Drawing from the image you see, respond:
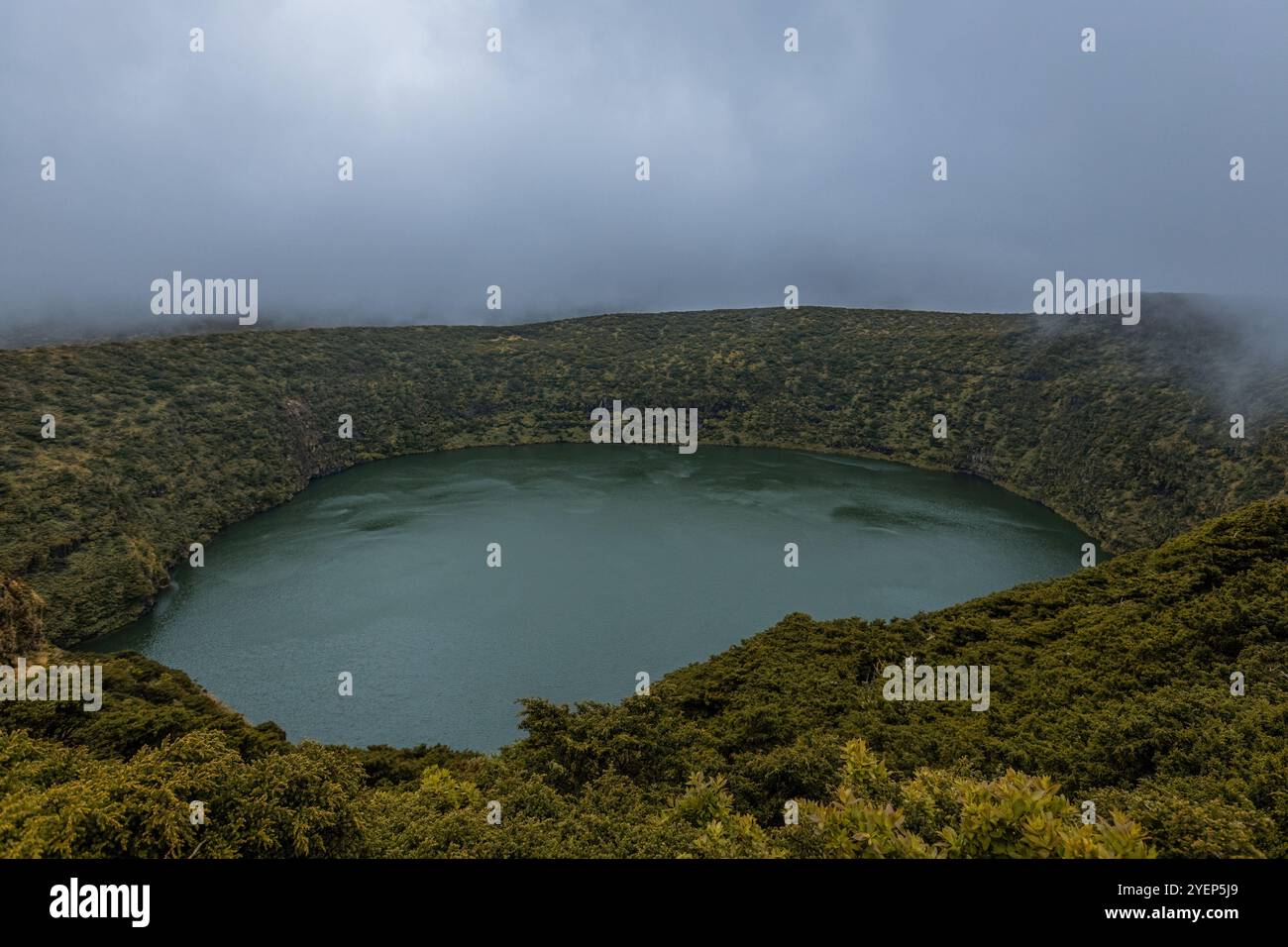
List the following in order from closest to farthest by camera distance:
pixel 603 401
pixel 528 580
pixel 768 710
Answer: pixel 768 710, pixel 528 580, pixel 603 401

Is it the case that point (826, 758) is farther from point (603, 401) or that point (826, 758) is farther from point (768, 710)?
point (603, 401)

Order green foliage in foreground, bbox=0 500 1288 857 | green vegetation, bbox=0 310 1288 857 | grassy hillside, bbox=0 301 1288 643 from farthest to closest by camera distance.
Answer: grassy hillside, bbox=0 301 1288 643 → green vegetation, bbox=0 310 1288 857 → green foliage in foreground, bbox=0 500 1288 857

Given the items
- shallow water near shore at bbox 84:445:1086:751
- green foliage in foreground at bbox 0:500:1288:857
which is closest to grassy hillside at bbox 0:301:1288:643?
shallow water near shore at bbox 84:445:1086:751

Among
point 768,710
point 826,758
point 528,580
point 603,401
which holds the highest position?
point 603,401

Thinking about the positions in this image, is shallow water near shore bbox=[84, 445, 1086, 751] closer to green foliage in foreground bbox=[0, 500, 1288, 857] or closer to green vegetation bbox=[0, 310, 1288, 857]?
green vegetation bbox=[0, 310, 1288, 857]

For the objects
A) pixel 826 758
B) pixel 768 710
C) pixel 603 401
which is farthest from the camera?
pixel 603 401

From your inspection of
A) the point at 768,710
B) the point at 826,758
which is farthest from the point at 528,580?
the point at 826,758

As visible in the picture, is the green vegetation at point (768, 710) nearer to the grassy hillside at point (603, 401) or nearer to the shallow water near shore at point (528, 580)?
the grassy hillside at point (603, 401)
